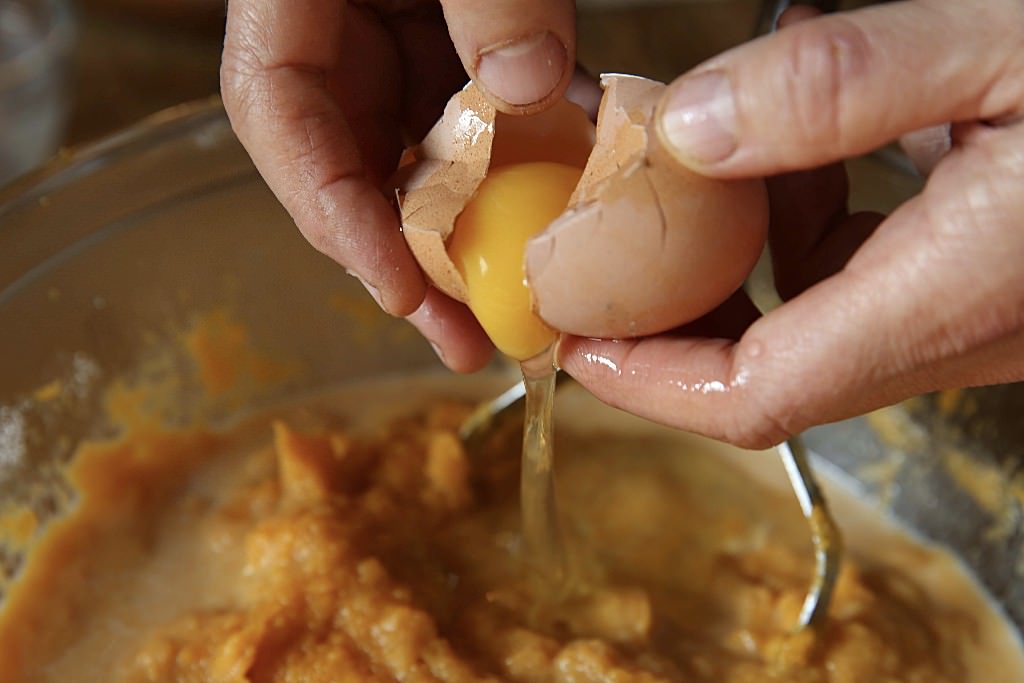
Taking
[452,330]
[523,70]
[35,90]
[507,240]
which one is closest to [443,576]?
[452,330]

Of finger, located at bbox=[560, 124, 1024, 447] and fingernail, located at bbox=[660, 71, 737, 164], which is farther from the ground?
fingernail, located at bbox=[660, 71, 737, 164]

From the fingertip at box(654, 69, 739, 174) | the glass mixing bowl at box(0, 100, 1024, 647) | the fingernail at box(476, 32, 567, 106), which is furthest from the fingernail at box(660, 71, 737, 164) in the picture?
the glass mixing bowl at box(0, 100, 1024, 647)

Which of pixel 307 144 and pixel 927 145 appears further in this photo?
pixel 927 145

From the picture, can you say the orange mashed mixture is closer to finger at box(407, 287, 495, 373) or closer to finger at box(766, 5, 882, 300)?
finger at box(407, 287, 495, 373)

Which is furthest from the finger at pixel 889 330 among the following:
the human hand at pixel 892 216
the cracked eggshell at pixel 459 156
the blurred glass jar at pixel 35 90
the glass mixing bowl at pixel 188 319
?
the blurred glass jar at pixel 35 90

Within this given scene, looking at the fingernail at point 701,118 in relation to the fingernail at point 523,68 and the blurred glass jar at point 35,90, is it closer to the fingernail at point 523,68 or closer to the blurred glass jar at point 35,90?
the fingernail at point 523,68

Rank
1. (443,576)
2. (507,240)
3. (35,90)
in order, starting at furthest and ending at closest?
Answer: (35,90) → (443,576) → (507,240)

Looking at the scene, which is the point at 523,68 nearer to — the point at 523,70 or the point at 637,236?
the point at 523,70
